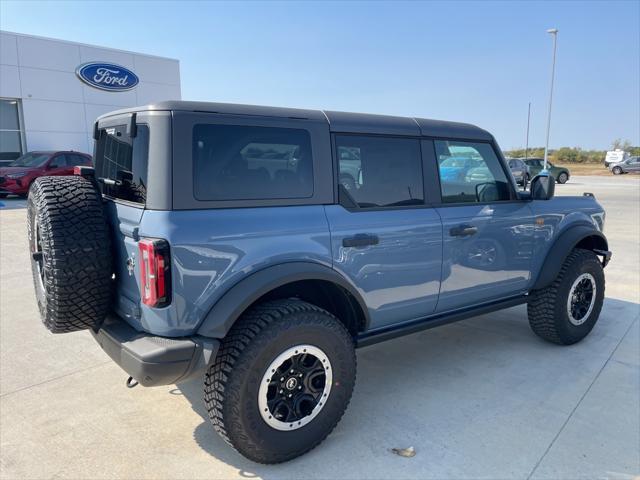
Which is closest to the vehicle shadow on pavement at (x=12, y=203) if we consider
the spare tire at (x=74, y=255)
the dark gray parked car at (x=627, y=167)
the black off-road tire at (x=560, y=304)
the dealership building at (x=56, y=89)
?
the dealership building at (x=56, y=89)

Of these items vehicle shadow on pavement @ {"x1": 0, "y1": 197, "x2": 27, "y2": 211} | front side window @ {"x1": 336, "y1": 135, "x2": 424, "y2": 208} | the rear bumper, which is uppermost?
front side window @ {"x1": 336, "y1": 135, "x2": 424, "y2": 208}

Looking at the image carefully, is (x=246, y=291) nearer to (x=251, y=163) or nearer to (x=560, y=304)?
Result: (x=251, y=163)

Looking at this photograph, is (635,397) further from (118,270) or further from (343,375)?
(118,270)

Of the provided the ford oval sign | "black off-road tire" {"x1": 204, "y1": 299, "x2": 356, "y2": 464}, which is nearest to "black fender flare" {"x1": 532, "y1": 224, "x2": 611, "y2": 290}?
"black off-road tire" {"x1": 204, "y1": 299, "x2": 356, "y2": 464}

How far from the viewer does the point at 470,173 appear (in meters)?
3.76

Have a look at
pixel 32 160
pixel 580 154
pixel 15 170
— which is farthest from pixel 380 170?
pixel 580 154

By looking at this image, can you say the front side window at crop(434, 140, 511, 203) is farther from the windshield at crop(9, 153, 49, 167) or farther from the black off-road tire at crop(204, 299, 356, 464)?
the windshield at crop(9, 153, 49, 167)

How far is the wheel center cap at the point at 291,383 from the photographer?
8.82ft

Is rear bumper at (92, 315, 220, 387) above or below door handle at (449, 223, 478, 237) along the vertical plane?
below

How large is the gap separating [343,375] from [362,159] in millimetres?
1342

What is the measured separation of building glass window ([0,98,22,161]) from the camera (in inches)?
835

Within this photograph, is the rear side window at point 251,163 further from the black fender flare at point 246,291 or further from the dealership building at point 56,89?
the dealership building at point 56,89

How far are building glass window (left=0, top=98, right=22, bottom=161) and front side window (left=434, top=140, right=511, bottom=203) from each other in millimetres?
23034

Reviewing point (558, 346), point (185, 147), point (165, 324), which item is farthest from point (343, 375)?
point (558, 346)
